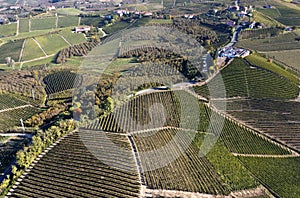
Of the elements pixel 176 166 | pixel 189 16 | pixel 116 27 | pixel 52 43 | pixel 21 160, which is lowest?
pixel 176 166

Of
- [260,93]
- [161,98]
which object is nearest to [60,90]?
[161,98]

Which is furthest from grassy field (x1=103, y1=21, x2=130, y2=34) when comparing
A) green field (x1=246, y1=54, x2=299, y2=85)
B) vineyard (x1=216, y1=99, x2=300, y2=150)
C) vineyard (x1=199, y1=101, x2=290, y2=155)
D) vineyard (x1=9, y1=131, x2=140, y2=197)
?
vineyard (x1=9, y1=131, x2=140, y2=197)

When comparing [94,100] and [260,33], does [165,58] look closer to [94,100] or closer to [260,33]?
[94,100]

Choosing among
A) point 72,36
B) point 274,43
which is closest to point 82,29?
point 72,36

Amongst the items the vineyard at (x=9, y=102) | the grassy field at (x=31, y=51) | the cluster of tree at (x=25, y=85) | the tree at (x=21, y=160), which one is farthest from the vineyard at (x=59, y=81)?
the tree at (x=21, y=160)

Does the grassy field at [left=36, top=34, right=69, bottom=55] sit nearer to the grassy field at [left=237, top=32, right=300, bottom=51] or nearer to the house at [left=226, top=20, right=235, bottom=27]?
the house at [left=226, top=20, right=235, bottom=27]

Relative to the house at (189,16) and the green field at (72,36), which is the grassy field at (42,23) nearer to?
the green field at (72,36)
